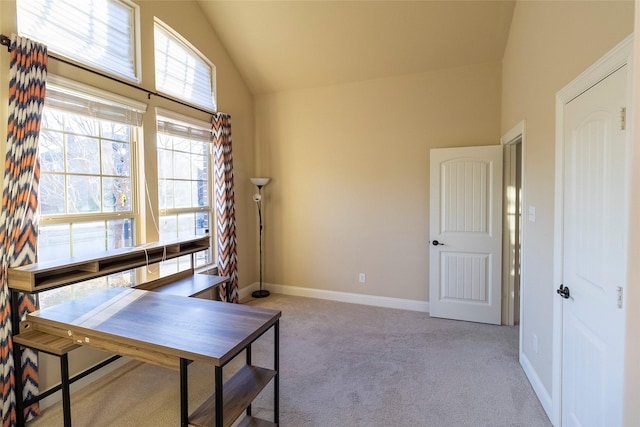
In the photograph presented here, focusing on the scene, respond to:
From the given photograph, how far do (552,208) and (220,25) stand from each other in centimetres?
387

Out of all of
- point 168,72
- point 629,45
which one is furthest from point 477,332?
point 168,72

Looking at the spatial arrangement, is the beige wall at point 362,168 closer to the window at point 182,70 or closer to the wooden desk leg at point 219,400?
the window at point 182,70

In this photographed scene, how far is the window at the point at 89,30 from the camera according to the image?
2.17m

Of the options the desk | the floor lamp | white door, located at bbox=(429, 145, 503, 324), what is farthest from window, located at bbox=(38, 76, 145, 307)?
white door, located at bbox=(429, 145, 503, 324)

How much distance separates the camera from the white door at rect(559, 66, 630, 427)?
1.35 m

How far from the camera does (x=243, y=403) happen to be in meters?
1.63

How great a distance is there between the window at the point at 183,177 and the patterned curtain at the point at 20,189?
3.65 ft

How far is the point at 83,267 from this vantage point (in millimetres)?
2195

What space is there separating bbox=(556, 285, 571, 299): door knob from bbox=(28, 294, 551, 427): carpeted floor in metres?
0.87

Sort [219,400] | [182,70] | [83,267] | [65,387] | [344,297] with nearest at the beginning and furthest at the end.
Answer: [219,400]
[65,387]
[83,267]
[182,70]
[344,297]

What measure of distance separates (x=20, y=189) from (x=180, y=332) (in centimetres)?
142

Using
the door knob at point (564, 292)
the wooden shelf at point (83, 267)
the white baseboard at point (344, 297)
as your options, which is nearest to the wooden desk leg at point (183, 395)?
the wooden shelf at point (83, 267)

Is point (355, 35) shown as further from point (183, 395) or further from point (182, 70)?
point (183, 395)

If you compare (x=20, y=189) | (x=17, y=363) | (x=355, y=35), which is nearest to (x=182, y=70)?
(x=355, y=35)
